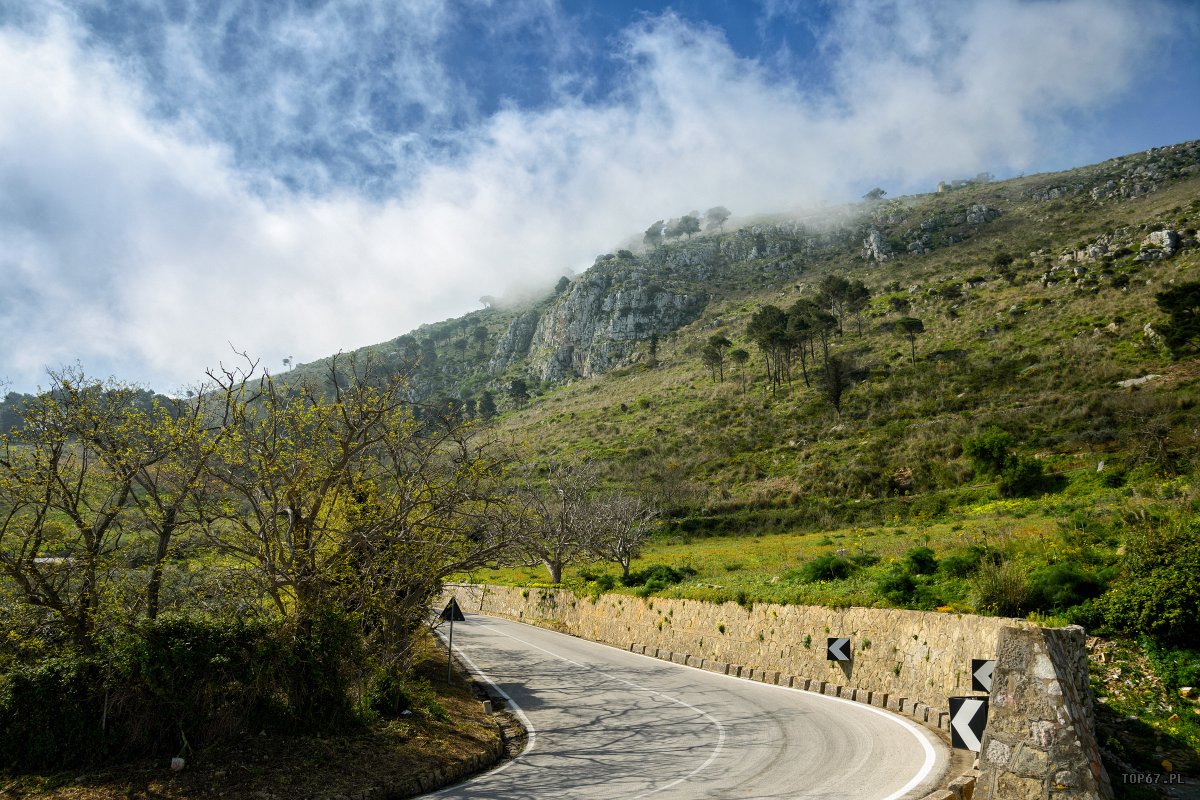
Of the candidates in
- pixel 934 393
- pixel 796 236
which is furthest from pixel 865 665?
pixel 796 236

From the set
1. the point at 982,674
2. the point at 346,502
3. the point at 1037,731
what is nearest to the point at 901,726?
the point at 982,674

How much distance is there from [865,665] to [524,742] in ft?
25.6

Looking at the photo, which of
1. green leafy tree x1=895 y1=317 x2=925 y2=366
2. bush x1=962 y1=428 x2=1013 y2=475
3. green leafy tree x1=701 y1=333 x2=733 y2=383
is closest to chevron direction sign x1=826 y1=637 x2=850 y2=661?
bush x1=962 y1=428 x2=1013 y2=475

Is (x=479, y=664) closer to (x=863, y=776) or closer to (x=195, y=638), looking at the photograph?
(x=195, y=638)

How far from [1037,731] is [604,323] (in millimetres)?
149278

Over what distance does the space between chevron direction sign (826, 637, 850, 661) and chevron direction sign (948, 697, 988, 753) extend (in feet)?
20.8

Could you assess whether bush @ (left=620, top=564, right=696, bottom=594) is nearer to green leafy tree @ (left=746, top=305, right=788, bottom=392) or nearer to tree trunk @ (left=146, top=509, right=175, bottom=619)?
tree trunk @ (left=146, top=509, right=175, bottom=619)

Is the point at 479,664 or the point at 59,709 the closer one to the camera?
the point at 59,709

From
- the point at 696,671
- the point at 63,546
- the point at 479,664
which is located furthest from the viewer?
Result: the point at 479,664

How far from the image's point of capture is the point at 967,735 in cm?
938

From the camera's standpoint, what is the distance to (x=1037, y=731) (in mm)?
7688

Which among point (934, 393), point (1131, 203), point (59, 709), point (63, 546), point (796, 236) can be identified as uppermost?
point (796, 236)

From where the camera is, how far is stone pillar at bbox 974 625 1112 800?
7484mm

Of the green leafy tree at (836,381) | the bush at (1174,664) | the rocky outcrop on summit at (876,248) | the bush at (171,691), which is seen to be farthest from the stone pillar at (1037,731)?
the rocky outcrop on summit at (876,248)
